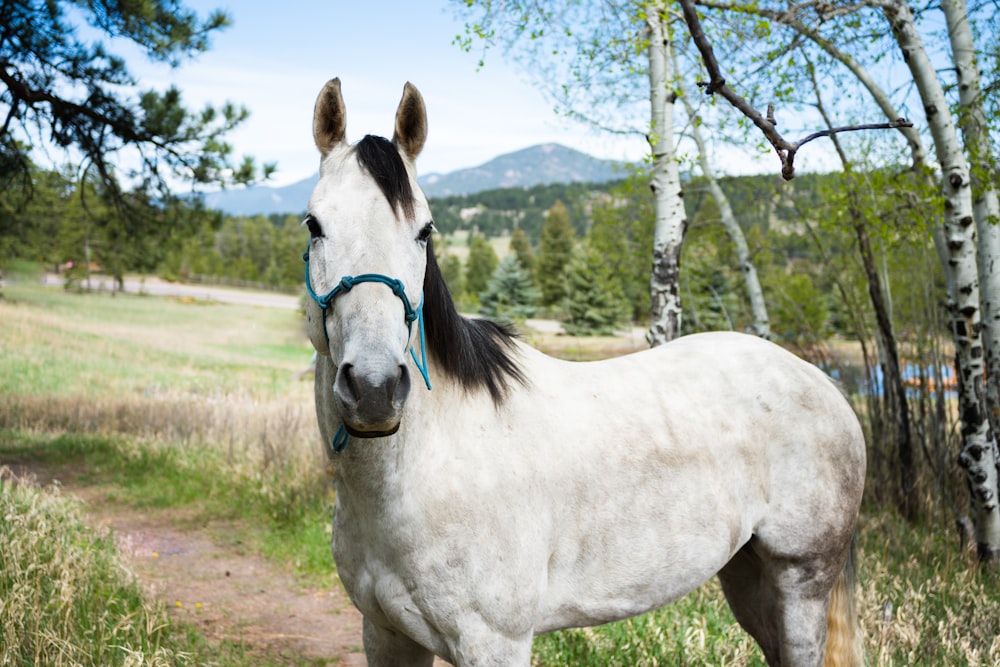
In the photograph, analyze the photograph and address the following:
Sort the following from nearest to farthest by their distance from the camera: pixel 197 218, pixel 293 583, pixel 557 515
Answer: pixel 557 515 < pixel 293 583 < pixel 197 218

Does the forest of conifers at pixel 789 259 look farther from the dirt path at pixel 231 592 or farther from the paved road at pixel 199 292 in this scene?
the paved road at pixel 199 292

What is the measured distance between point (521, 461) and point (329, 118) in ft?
3.64

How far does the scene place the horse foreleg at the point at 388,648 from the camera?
2186mm

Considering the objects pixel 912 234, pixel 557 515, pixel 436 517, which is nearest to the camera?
pixel 436 517

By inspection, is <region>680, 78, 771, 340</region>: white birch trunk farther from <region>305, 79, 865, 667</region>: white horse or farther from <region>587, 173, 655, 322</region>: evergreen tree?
<region>305, 79, 865, 667</region>: white horse

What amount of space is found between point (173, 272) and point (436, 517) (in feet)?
204

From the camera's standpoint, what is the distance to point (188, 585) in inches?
191

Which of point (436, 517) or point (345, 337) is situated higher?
point (345, 337)

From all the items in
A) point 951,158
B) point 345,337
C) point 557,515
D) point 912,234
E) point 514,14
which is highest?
point 514,14

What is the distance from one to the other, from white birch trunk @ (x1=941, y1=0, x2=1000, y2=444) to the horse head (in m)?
4.60

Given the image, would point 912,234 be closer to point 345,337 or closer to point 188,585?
point 345,337

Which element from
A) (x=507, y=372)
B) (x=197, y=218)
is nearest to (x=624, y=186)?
(x=197, y=218)

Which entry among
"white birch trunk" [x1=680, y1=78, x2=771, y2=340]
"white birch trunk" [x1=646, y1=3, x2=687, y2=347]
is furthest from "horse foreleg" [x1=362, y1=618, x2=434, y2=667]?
"white birch trunk" [x1=680, y1=78, x2=771, y2=340]

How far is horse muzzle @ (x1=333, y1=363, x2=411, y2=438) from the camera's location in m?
1.47
